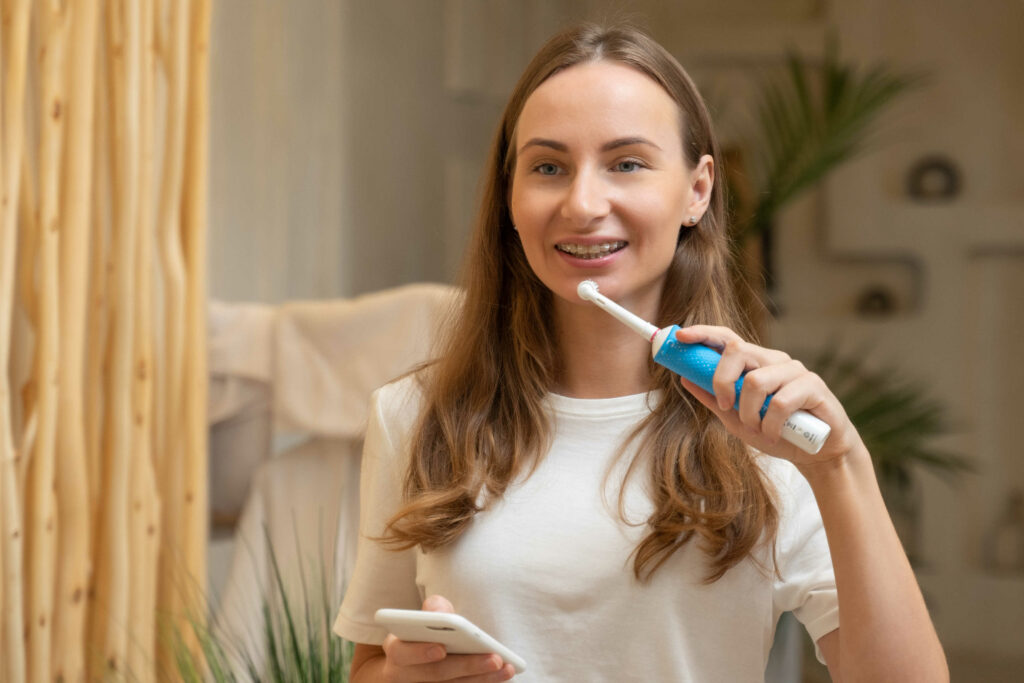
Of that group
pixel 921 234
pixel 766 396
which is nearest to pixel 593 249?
pixel 766 396

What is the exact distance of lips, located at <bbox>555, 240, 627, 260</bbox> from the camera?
3.04 ft

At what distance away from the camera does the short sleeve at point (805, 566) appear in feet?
2.93

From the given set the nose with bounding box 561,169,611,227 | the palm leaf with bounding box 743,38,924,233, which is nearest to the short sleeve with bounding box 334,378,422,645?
the nose with bounding box 561,169,611,227

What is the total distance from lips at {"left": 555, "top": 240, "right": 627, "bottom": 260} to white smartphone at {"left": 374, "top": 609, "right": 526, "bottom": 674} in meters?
0.32

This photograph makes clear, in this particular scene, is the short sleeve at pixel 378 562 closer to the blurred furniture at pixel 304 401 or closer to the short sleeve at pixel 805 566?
the short sleeve at pixel 805 566

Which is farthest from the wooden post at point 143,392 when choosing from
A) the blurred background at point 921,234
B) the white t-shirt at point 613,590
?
the blurred background at point 921,234

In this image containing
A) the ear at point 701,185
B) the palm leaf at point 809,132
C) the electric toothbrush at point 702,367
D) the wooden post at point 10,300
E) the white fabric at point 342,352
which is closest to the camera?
the electric toothbrush at point 702,367

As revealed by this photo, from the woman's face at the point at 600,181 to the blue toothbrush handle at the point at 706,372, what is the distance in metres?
0.15

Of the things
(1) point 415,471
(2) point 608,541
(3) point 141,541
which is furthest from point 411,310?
(2) point 608,541

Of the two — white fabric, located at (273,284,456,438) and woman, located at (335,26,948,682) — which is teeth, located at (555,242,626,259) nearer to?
woman, located at (335,26,948,682)

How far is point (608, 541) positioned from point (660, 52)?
0.44 metres

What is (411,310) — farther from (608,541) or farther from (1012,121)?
(1012,121)

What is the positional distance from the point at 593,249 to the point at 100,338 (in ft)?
2.63

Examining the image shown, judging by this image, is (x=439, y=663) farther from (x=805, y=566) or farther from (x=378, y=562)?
(x=805, y=566)
